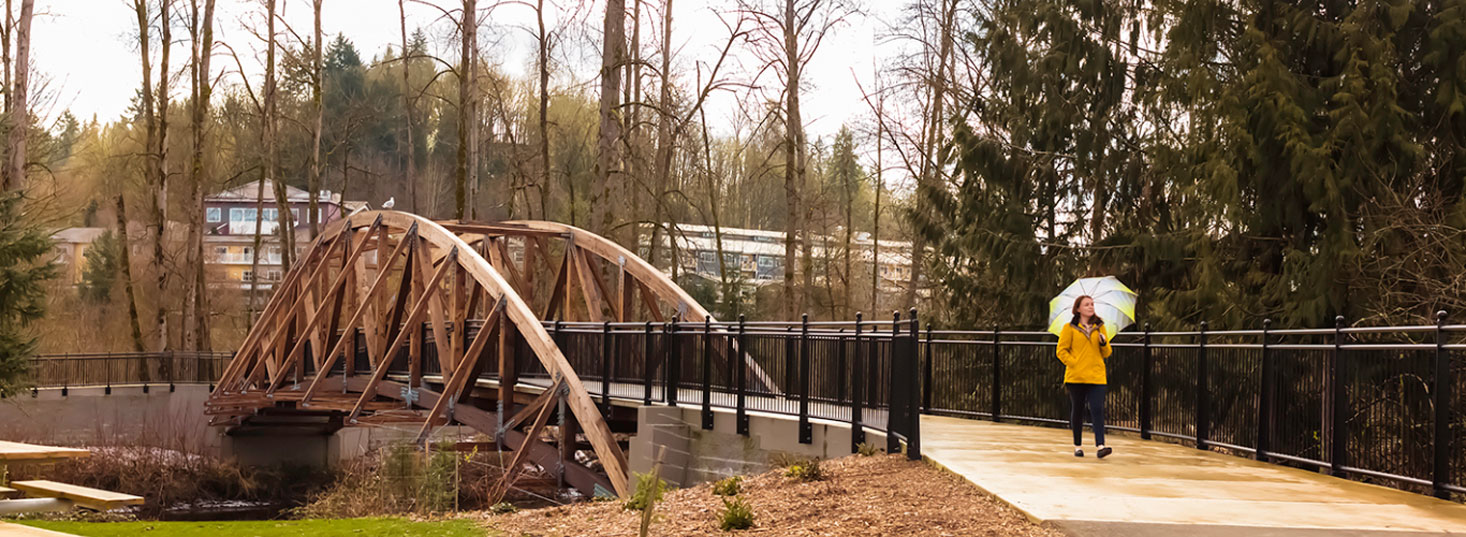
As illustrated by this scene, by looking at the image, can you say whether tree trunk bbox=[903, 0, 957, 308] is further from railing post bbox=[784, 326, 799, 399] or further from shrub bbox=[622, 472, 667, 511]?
shrub bbox=[622, 472, 667, 511]

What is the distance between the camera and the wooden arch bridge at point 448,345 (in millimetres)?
19219

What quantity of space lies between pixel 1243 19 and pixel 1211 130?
1858 mm

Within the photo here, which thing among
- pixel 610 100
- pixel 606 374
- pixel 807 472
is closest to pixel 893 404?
pixel 807 472

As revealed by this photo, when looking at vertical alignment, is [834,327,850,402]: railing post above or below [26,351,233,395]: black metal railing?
above

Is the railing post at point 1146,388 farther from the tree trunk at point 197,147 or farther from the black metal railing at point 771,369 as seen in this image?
the tree trunk at point 197,147

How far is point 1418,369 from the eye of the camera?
1035 centimetres

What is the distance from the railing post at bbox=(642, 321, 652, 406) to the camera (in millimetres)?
17391

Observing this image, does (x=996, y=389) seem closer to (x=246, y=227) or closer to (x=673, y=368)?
(x=673, y=368)

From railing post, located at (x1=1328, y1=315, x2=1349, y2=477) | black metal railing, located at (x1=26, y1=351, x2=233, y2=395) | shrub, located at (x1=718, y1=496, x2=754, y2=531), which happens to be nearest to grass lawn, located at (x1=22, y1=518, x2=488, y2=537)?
shrub, located at (x1=718, y1=496, x2=754, y2=531)

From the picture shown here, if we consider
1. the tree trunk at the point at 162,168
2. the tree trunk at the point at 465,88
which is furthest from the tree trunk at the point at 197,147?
the tree trunk at the point at 465,88

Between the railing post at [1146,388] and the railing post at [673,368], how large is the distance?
569 cm

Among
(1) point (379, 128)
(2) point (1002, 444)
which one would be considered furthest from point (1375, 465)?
(1) point (379, 128)

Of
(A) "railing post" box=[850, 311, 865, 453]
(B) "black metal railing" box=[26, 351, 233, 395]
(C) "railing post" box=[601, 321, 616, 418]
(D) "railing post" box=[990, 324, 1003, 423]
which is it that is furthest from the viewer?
(B) "black metal railing" box=[26, 351, 233, 395]

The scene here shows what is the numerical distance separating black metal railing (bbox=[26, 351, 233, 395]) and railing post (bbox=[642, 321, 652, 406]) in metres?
22.4
